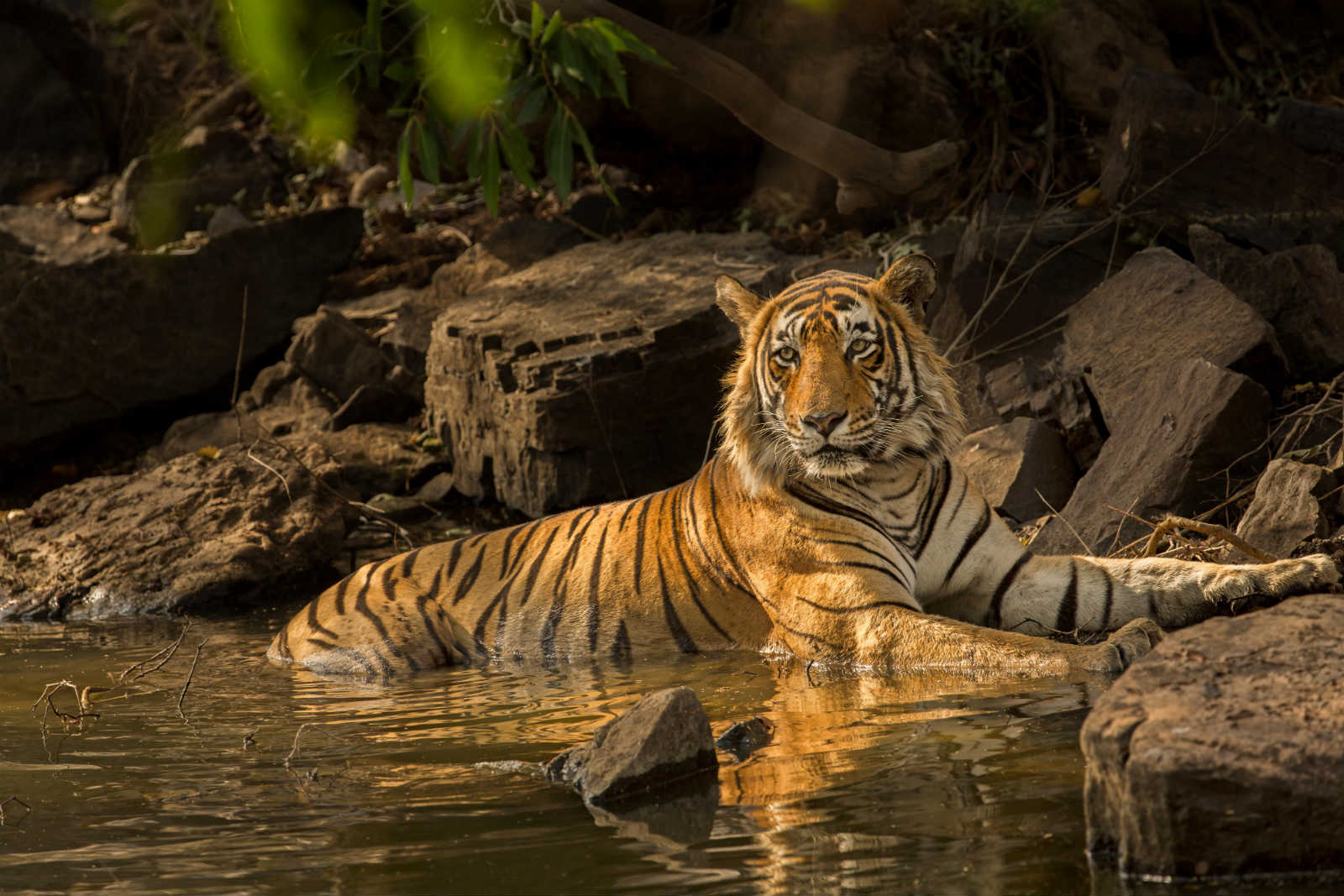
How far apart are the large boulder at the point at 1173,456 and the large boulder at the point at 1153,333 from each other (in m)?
0.14

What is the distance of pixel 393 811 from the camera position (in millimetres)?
3541

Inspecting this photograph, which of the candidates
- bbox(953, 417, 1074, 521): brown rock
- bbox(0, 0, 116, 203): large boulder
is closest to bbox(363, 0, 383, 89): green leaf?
bbox(953, 417, 1074, 521): brown rock

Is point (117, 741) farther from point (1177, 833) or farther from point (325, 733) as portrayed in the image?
point (1177, 833)

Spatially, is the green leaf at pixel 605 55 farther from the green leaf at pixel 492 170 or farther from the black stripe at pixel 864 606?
the black stripe at pixel 864 606

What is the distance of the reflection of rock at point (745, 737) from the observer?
12.9 feet

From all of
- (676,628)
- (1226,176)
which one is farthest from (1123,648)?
(1226,176)

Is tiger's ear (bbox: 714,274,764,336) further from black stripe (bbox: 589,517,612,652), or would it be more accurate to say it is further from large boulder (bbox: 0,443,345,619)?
large boulder (bbox: 0,443,345,619)

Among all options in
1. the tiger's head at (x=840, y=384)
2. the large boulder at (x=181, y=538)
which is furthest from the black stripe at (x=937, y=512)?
the large boulder at (x=181, y=538)

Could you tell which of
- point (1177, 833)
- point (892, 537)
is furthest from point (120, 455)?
point (1177, 833)

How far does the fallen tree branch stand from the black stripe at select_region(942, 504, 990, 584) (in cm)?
352

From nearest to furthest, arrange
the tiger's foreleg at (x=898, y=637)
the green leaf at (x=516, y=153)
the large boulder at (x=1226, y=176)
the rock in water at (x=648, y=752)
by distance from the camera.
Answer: the rock in water at (x=648, y=752) < the tiger's foreleg at (x=898, y=637) < the green leaf at (x=516, y=153) < the large boulder at (x=1226, y=176)

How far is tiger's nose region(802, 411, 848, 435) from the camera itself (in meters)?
5.05

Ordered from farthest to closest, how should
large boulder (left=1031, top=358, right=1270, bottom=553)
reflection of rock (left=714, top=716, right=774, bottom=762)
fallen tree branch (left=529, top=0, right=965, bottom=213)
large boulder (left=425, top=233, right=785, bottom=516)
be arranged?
fallen tree branch (left=529, top=0, right=965, bottom=213)
large boulder (left=425, top=233, right=785, bottom=516)
large boulder (left=1031, top=358, right=1270, bottom=553)
reflection of rock (left=714, top=716, right=774, bottom=762)

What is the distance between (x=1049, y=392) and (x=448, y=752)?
3948 millimetres
